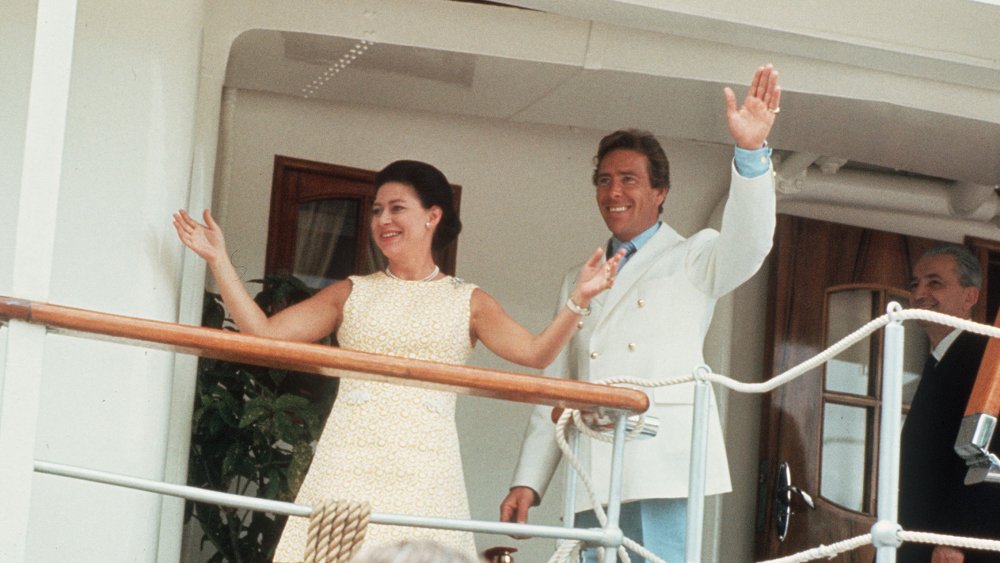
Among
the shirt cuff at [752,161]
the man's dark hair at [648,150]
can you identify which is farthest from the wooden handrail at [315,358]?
the man's dark hair at [648,150]

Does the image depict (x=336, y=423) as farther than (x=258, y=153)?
No

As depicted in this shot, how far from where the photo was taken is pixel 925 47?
13.8ft

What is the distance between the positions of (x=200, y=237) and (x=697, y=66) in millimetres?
1833

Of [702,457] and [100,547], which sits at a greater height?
[702,457]

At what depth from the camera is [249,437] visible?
4.51 metres

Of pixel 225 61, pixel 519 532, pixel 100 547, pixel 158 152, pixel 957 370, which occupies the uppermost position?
pixel 225 61

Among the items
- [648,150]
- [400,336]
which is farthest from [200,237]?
[648,150]

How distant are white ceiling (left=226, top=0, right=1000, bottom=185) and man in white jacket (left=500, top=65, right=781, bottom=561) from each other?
2.38ft

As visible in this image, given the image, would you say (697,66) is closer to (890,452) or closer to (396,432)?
(396,432)

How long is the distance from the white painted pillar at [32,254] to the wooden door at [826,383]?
3.85 metres

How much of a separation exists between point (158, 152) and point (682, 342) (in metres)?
1.33

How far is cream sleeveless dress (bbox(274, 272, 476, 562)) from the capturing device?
10.2 feet

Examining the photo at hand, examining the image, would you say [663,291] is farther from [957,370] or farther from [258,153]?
[258,153]

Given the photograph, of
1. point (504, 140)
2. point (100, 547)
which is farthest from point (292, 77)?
point (100, 547)
